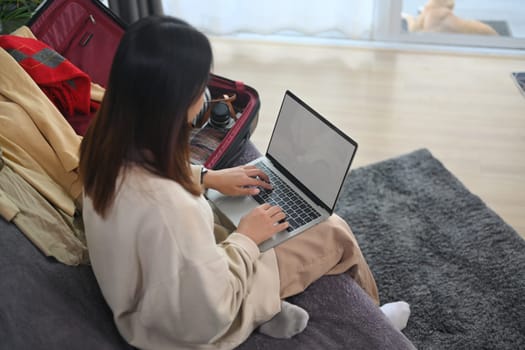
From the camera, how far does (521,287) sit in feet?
6.25

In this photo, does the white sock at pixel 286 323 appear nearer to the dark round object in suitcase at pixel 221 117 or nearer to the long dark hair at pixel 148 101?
the long dark hair at pixel 148 101

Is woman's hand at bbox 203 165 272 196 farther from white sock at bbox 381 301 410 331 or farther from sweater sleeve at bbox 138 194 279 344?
white sock at bbox 381 301 410 331

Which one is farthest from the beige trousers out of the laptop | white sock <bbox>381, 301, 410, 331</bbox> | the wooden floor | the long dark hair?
the wooden floor

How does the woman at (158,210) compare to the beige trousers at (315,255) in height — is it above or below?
above

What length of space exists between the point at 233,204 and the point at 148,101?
583 millimetres

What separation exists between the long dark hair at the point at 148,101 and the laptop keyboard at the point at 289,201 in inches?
18.8

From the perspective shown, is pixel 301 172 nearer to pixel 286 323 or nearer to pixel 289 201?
pixel 289 201

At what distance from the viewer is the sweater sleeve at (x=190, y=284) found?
1.08 metres

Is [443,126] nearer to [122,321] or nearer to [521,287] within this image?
[521,287]

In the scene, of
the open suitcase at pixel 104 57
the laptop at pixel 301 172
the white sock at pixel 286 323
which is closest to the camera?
the white sock at pixel 286 323

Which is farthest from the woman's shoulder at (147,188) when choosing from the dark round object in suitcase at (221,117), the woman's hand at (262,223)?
the dark round object in suitcase at (221,117)

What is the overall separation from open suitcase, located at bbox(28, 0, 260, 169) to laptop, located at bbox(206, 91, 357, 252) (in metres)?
0.14

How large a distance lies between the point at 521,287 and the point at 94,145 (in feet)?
4.72

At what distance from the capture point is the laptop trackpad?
1535 millimetres
